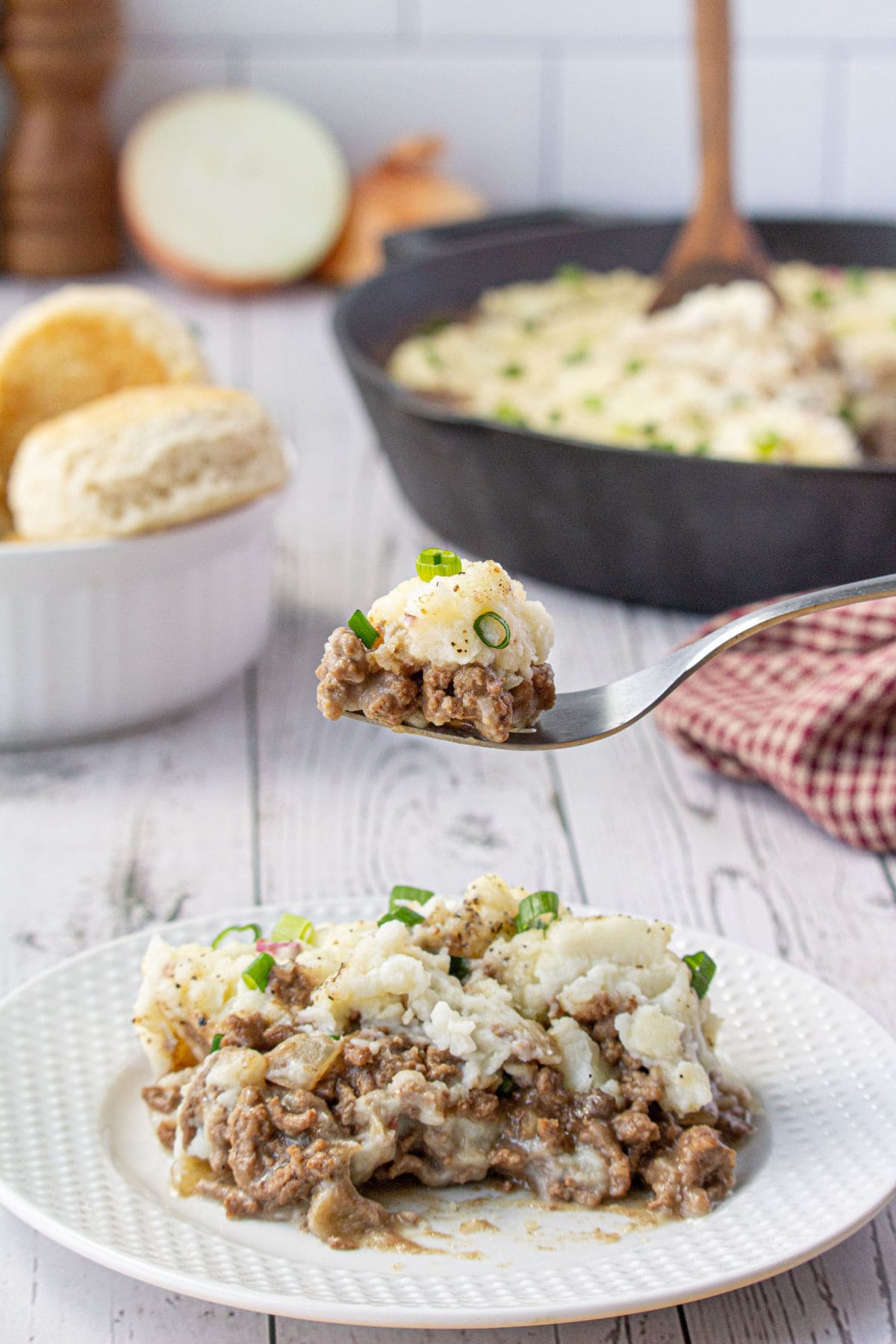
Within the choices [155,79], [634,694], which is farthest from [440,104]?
[634,694]

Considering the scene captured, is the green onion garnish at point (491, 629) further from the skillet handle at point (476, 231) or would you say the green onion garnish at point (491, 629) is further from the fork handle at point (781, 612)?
the skillet handle at point (476, 231)

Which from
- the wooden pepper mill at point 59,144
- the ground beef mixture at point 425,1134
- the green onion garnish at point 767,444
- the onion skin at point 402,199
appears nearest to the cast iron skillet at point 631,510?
the green onion garnish at point 767,444

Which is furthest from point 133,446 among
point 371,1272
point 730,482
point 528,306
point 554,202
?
point 554,202

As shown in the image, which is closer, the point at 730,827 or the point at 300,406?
the point at 730,827

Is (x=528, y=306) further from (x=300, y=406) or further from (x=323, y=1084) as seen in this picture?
(x=323, y=1084)

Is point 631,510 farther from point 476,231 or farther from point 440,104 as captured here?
point 440,104

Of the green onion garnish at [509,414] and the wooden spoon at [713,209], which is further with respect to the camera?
the wooden spoon at [713,209]
